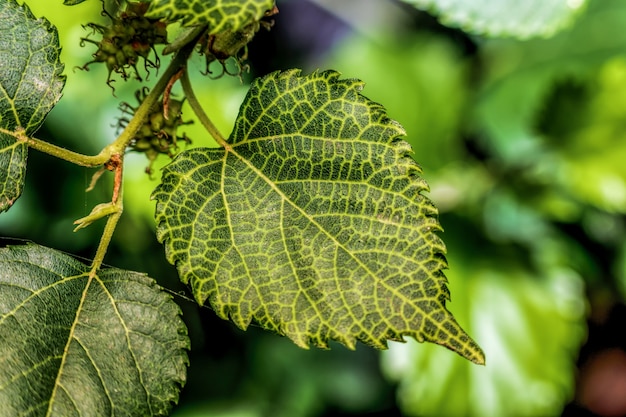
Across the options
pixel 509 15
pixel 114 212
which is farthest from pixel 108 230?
pixel 509 15

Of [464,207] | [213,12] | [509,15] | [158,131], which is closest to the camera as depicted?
[213,12]

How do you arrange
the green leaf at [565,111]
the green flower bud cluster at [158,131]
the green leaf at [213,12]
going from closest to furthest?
the green leaf at [213,12], the green flower bud cluster at [158,131], the green leaf at [565,111]

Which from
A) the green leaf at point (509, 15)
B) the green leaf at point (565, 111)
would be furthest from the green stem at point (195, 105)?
the green leaf at point (565, 111)

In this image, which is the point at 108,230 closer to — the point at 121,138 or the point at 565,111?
the point at 121,138


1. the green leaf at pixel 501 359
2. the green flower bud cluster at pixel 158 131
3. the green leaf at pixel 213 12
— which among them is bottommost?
the green leaf at pixel 501 359

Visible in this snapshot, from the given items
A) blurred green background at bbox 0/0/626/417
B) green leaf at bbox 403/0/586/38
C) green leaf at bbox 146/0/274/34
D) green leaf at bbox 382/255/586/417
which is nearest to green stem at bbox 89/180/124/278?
green leaf at bbox 146/0/274/34

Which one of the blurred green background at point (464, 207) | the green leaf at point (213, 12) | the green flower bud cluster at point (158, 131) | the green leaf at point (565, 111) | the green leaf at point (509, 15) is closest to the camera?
the green leaf at point (213, 12)

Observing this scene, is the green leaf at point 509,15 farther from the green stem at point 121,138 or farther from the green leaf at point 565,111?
the green leaf at point 565,111
